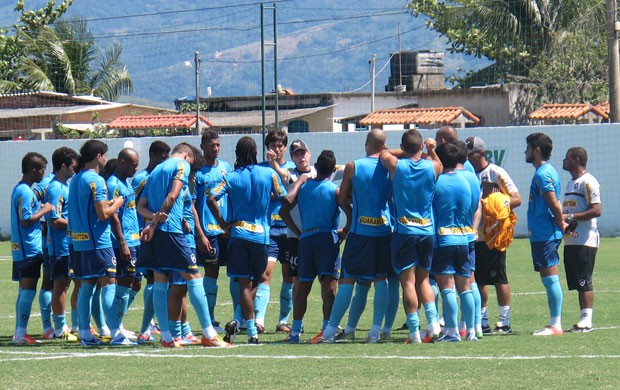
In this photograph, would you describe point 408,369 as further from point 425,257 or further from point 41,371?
point 41,371

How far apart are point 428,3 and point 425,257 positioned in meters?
46.6

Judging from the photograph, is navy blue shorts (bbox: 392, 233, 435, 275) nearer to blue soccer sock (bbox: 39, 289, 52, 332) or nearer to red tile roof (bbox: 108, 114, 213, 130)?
blue soccer sock (bbox: 39, 289, 52, 332)

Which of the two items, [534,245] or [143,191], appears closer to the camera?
[143,191]

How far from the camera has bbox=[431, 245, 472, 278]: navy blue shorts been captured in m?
11.5

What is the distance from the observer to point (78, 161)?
487 inches

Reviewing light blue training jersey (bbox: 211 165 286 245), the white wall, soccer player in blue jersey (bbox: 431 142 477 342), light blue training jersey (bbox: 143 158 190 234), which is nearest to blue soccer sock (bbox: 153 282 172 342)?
light blue training jersey (bbox: 143 158 190 234)

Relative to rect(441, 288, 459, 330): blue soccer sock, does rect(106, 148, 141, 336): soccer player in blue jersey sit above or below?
above

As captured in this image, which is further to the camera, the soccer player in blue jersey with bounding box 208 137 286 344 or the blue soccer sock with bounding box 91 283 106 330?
the blue soccer sock with bounding box 91 283 106 330

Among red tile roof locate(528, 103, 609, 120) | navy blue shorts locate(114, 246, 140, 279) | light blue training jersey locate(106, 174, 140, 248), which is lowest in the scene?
navy blue shorts locate(114, 246, 140, 279)

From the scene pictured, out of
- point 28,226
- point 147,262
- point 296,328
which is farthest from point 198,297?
point 28,226

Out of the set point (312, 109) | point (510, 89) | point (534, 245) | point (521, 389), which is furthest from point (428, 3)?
point (521, 389)

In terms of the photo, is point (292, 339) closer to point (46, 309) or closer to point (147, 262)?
point (147, 262)

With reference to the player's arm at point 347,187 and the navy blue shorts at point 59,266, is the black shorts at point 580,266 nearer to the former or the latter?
the player's arm at point 347,187

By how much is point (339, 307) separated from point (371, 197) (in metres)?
1.13
